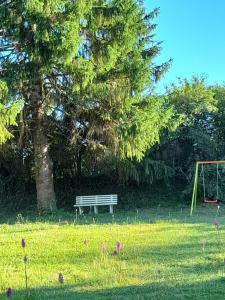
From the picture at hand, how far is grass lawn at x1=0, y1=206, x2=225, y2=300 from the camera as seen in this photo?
4.68m

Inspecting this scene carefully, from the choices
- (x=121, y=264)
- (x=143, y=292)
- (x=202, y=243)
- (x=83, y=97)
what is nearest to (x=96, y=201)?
(x=83, y=97)

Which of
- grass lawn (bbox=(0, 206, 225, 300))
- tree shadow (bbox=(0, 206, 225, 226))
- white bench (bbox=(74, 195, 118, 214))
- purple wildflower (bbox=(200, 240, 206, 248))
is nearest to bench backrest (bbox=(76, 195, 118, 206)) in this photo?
white bench (bbox=(74, 195, 118, 214))

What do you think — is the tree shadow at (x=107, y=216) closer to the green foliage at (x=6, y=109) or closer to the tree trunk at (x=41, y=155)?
the tree trunk at (x=41, y=155)

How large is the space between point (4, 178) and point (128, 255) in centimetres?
1354

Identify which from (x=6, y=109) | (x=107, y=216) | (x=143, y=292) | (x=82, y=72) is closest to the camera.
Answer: (x=143, y=292)

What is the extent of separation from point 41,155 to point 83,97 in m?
2.63

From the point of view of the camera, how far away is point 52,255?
6.89m

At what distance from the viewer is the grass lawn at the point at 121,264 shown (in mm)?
4676

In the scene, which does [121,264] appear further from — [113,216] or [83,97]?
[83,97]

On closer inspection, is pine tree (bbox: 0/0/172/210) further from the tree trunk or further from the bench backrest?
the bench backrest

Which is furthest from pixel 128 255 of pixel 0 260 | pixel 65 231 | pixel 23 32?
pixel 23 32

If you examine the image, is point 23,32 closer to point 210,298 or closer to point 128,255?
point 128,255

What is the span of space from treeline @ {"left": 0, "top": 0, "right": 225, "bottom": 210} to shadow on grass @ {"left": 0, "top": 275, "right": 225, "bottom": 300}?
8.39m

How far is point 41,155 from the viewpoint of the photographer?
15086 mm
